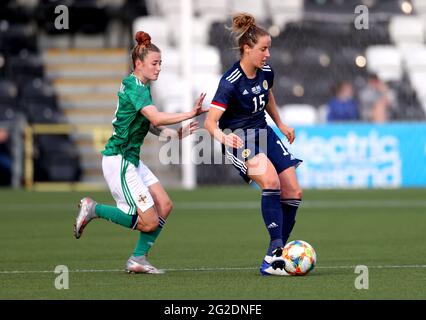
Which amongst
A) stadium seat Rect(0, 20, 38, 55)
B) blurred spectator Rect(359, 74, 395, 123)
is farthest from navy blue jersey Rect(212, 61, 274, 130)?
stadium seat Rect(0, 20, 38, 55)

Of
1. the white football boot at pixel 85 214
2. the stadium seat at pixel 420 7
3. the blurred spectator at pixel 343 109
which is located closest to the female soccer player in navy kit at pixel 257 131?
the white football boot at pixel 85 214

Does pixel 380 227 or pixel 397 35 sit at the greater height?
pixel 397 35

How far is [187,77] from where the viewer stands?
70.4 ft

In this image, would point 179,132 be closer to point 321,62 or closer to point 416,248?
point 416,248

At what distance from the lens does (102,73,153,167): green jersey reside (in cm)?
899

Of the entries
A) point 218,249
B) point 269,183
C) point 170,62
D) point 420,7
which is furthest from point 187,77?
point 269,183

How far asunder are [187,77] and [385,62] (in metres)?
4.55

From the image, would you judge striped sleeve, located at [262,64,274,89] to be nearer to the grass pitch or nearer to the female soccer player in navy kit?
the female soccer player in navy kit

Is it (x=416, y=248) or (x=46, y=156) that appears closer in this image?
(x=416, y=248)

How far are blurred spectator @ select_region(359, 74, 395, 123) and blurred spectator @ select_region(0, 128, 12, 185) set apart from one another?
6.37 meters

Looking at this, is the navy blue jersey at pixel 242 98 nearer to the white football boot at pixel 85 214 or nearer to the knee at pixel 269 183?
the knee at pixel 269 183

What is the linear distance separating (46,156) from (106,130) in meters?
1.22
